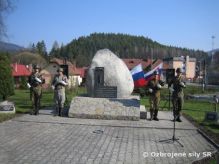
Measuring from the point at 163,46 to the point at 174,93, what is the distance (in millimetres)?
157012

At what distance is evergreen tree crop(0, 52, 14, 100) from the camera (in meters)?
24.6

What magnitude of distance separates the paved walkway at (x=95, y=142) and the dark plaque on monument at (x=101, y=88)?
2.71 meters

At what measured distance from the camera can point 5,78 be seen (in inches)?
975

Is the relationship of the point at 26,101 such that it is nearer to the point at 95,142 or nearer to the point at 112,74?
the point at 112,74

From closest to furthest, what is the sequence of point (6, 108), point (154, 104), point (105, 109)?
point (154, 104) → point (105, 109) → point (6, 108)

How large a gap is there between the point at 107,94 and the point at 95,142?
6.88 meters

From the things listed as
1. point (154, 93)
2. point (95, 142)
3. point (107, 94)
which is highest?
point (154, 93)

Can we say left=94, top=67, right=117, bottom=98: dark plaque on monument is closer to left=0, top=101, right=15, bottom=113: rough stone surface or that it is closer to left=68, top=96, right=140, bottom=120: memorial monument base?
left=68, top=96, right=140, bottom=120: memorial monument base

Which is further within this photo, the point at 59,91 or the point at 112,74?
the point at 112,74

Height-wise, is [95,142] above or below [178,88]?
below

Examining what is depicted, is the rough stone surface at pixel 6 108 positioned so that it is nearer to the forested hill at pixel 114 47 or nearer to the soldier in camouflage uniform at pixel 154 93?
the soldier in camouflage uniform at pixel 154 93

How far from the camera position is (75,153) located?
9.00 metres

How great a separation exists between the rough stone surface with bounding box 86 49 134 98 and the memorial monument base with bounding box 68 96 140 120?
1.53 meters

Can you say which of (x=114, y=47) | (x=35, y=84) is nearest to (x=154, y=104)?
(x=35, y=84)
